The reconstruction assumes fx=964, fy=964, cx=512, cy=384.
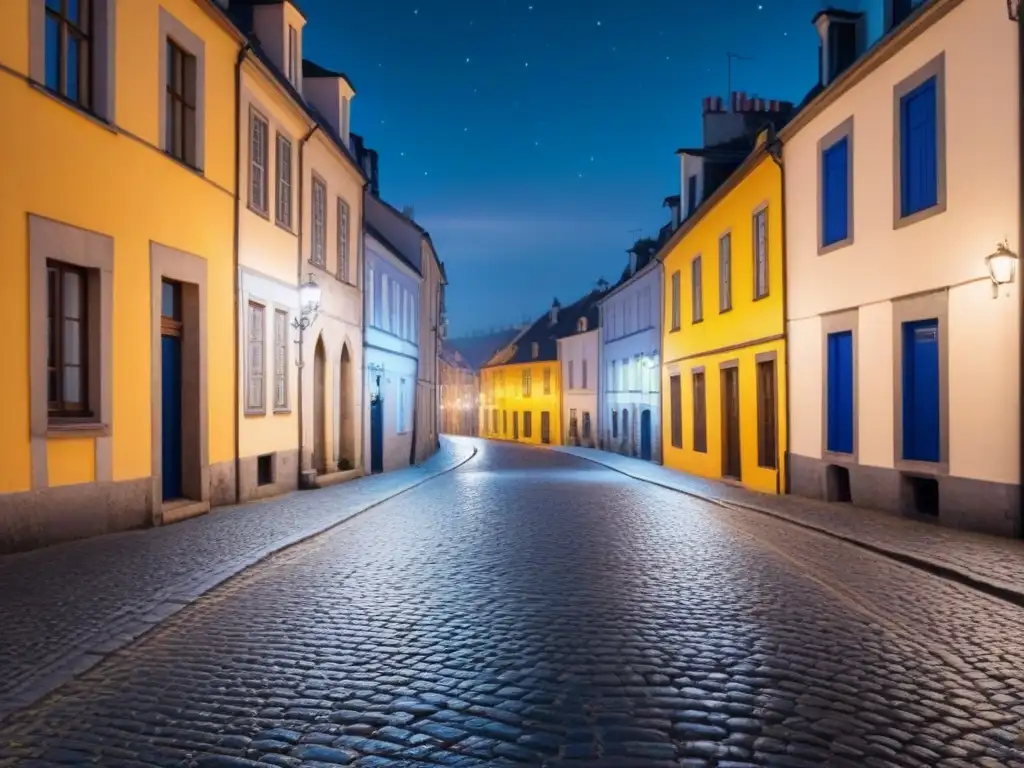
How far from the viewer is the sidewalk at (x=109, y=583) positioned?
601 centimetres

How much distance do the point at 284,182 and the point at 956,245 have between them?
12.2 metres

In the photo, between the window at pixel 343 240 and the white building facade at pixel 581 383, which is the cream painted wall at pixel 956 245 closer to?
the window at pixel 343 240

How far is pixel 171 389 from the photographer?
1439 cm

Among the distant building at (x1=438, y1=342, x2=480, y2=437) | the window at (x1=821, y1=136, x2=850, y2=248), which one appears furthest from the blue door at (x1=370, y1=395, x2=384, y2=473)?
the distant building at (x1=438, y1=342, x2=480, y2=437)

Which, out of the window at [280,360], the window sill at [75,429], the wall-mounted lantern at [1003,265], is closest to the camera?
the window sill at [75,429]

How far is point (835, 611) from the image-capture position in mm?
7684

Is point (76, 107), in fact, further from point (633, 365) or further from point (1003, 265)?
point (633, 365)

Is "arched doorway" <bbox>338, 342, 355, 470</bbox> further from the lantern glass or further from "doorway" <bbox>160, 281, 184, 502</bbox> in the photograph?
the lantern glass

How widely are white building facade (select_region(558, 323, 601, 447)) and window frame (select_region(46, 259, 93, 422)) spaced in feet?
142

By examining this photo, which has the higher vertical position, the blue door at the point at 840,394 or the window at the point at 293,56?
the window at the point at 293,56

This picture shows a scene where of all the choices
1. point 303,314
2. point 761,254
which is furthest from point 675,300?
point 303,314

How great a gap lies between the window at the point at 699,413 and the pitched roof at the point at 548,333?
1358 inches

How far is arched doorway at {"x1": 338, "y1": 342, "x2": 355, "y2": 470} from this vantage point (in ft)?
80.0

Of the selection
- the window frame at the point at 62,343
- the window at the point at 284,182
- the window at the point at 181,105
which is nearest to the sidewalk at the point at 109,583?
the window frame at the point at 62,343
